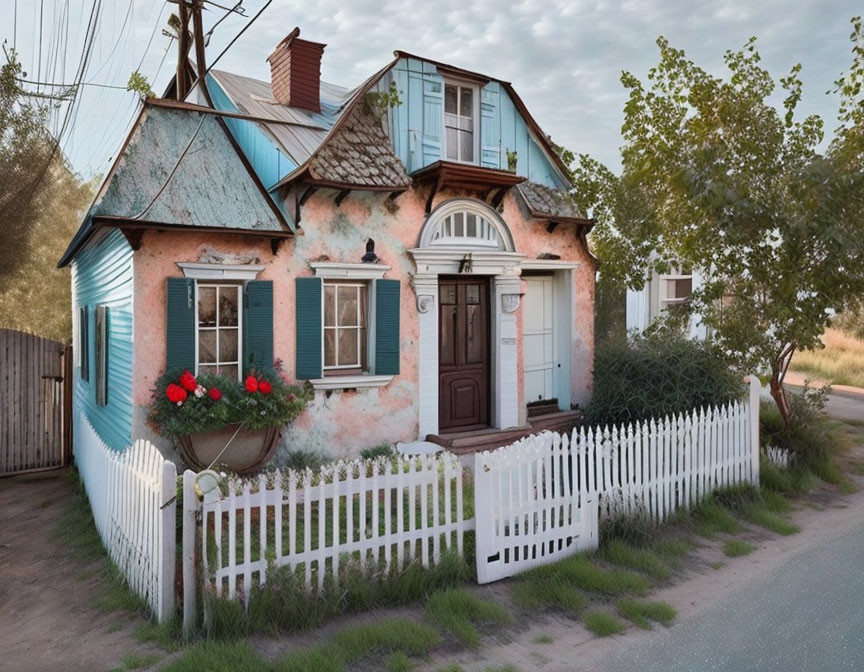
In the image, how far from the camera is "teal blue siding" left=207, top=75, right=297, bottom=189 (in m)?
8.51

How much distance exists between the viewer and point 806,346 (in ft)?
29.2

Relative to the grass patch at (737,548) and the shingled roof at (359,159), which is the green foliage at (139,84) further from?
the grass patch at (737,548)

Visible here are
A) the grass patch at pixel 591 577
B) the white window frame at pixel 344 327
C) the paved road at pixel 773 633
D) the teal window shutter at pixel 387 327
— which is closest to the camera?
the paved road at pixel 773 633

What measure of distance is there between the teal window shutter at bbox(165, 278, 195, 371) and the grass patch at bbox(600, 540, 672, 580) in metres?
4.81

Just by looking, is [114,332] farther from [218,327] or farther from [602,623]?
[602,623]

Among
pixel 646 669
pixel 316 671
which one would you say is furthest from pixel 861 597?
pixel 316 671

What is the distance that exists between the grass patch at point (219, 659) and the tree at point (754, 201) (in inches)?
294

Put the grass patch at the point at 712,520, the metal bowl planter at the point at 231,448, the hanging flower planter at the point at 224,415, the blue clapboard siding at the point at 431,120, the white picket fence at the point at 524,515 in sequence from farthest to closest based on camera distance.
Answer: the blue clapboard siding at the point at 431,120 → the metal bowl planter at the point at 231,448 → the hanging flower planter at the point at 224,415 → the grass patch at the point at 712,520 → the white picket fence at the point at 524,515

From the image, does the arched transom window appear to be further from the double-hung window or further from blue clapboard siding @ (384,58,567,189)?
the double-hung window

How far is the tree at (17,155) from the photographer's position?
11.9 m

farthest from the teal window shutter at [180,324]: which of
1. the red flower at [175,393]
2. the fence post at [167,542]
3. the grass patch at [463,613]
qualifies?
the grass patch at [463,613]

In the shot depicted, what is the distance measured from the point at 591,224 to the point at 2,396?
364 inches

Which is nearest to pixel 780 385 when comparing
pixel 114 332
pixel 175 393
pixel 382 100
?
pixel 382 100

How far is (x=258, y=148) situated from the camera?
A: 29.5 feet
